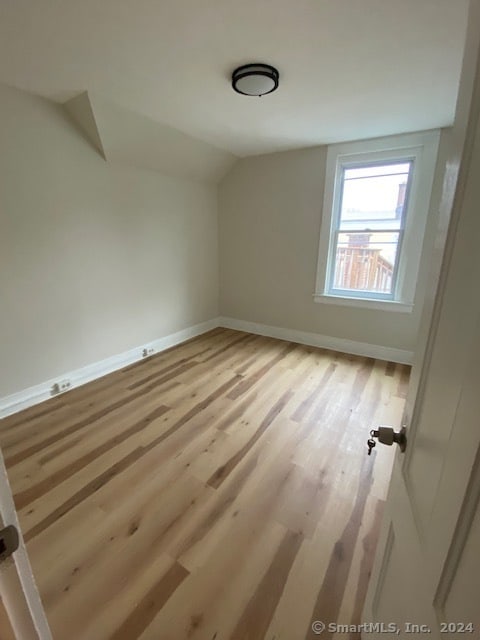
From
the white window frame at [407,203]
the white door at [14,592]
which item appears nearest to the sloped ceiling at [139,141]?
the white window frame at [407,203]

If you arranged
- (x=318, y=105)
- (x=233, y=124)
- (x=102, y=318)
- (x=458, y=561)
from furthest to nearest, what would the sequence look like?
(x=102, y=318) < (x=233, y=124) < (x=318, y=105) < (x=458, y=561)

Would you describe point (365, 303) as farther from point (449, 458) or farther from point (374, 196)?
point (449, 458)

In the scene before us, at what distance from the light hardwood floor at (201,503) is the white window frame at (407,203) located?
107 centimetres

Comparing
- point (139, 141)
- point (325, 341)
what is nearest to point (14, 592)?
point (139, 141)

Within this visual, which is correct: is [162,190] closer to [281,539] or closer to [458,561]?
[281,539]

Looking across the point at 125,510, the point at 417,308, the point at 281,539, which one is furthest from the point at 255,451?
the point at 417,308

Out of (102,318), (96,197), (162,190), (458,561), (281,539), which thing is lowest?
(281,539)

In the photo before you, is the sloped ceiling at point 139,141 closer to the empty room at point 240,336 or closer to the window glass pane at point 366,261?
the empty room at point 240,336

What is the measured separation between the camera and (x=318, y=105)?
2.25m

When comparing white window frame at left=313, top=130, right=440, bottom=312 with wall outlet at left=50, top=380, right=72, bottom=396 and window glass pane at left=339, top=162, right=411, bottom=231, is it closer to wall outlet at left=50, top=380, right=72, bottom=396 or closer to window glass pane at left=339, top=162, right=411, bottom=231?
window glass pane at left=339, top=162, right=411, bottom=231

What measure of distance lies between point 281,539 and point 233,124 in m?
3.15

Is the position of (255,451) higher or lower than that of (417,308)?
lower

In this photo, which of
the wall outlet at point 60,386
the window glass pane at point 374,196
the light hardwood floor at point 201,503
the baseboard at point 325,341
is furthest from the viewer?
the baseboard at point 325,341

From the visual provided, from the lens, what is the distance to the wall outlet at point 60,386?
8.35 ft
